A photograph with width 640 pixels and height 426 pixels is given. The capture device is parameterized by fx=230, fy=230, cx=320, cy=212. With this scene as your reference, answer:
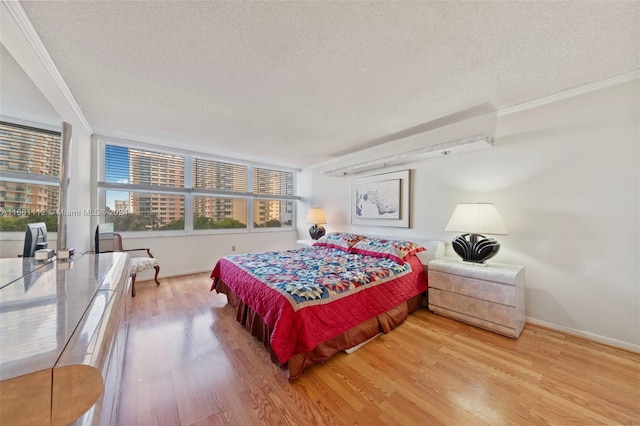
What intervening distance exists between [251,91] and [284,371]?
2.46 m

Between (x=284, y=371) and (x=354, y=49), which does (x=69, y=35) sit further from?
(x=284, y=371)

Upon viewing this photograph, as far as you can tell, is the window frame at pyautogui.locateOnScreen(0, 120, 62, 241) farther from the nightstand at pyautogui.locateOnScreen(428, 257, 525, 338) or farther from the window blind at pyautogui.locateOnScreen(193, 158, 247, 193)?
the nightstand at pyautogui.locateOnScreen(428, 257, 525, 338)

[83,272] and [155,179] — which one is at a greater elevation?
[155,179]

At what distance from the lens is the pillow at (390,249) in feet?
9.32

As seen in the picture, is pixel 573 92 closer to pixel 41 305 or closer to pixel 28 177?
pixel 41 305

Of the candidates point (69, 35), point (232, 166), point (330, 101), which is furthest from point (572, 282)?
point (232, 166)

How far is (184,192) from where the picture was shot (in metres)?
4.31

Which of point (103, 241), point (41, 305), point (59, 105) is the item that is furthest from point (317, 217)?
point (41, 305)

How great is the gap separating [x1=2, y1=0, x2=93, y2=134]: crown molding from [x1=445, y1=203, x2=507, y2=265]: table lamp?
3.72 metres

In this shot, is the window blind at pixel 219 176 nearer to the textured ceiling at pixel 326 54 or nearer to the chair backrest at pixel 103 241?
the textured ceiling at pixel 326 54

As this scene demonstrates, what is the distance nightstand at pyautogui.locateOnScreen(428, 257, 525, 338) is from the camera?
217cm

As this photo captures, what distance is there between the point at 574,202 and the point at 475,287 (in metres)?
1.22

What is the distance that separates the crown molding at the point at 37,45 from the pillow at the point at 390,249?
11.5 feet

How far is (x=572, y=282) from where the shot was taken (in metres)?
2.22
